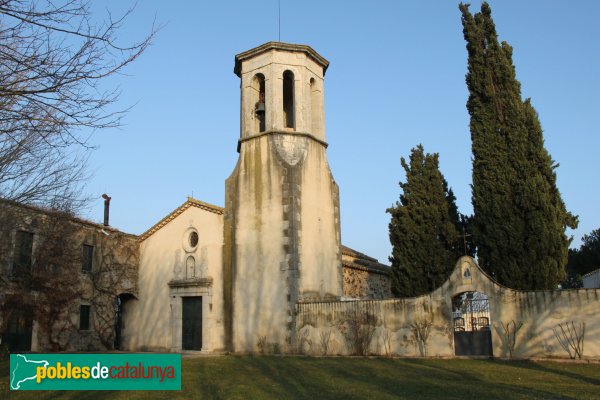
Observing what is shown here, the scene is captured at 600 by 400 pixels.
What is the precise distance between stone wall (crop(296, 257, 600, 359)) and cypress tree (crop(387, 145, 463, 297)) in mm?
3678

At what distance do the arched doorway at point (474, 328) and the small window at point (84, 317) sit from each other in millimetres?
14237

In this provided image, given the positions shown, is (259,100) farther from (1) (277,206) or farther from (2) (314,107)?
(1) (277,206)

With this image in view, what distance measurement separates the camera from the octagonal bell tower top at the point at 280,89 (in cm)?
2014

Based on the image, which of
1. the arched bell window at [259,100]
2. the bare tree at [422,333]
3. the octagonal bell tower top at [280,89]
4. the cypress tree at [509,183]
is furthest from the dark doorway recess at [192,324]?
the cypress tree at [509,183]

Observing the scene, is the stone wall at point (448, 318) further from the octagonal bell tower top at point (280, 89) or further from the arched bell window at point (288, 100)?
the arched bell window at point (288, 100)

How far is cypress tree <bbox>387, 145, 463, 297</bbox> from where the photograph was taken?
19.8 m

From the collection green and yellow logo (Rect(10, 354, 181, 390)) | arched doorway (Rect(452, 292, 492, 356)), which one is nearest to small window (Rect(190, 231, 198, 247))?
arched doorway (Rect(452, 292, 492, 356))

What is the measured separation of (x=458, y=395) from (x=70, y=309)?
641 inches

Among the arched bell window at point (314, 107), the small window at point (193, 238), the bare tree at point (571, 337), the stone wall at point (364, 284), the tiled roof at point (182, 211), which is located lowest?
the bare tree at point (571, 337)

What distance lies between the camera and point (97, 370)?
23.5 ft

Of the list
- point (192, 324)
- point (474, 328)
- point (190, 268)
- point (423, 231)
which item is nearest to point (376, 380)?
point (474, 328)

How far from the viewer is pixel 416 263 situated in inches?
786

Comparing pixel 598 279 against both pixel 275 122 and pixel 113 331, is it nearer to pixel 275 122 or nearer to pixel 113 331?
pixel 275 122

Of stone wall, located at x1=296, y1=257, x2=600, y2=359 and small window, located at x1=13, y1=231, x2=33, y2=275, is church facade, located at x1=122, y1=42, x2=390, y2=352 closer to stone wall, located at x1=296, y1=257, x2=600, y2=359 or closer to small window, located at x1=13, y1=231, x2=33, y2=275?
stone wall, located at x1=296, y1=257, x2=600, y2=359
